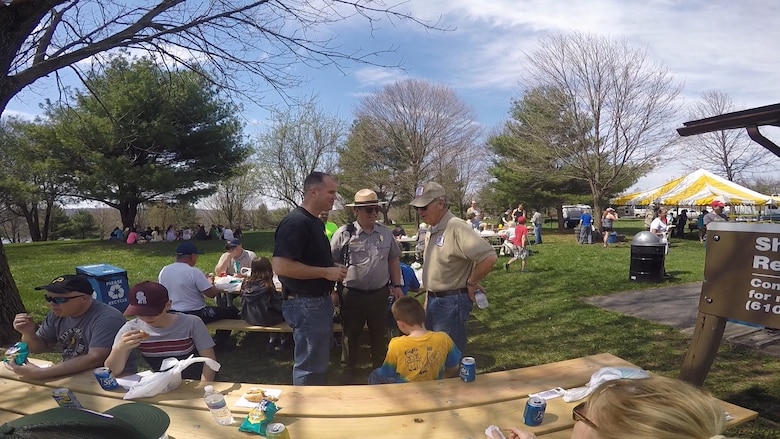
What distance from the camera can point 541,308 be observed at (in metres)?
7.47

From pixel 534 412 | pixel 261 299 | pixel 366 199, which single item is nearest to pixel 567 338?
pixel 366 199

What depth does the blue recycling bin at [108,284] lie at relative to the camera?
22.7ft

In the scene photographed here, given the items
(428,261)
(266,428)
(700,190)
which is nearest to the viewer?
(266,428)

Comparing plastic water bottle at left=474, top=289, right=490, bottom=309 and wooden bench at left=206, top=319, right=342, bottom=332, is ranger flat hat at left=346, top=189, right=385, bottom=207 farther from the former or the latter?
wooden bench at left=206, top=319, right=342, bottom=332

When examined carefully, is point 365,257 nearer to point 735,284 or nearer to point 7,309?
point 735,284

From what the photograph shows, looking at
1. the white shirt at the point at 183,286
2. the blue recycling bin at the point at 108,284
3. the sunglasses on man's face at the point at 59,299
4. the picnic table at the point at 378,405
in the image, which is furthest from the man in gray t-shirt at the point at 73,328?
the blue recycling bin at the point at 108,284

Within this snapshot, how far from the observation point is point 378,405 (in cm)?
224

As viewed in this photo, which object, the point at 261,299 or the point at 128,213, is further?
the point at 128,213

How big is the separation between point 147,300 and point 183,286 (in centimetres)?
233

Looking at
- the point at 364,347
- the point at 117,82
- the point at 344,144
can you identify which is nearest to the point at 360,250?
the point at 364,347

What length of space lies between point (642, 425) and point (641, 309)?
702 centimetres

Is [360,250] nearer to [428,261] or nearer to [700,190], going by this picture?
[428,261]

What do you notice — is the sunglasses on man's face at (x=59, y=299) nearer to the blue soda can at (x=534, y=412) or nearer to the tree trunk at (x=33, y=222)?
the blue soda can at (x=534, y=412)

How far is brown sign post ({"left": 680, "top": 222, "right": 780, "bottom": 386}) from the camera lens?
2.80 meters
